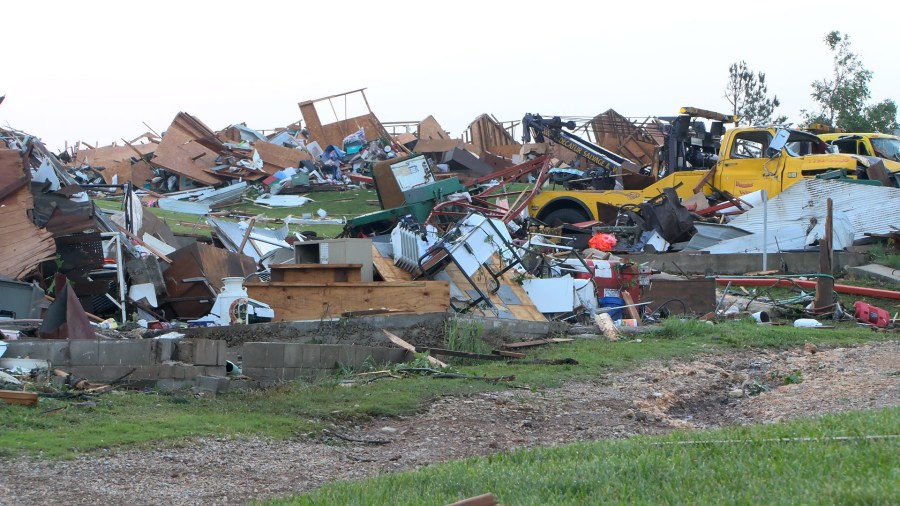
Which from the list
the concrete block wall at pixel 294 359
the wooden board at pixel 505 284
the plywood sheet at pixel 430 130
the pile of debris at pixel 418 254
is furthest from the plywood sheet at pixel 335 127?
the concrete block wall at pixel 294 359

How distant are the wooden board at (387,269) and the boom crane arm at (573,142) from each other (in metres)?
10.8

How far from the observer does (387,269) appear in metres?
13.8

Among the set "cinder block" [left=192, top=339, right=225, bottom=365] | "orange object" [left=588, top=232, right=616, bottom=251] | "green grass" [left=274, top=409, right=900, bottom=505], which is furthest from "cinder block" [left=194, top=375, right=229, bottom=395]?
"orange object" [left=588, top=232, right=616, bottom=251]

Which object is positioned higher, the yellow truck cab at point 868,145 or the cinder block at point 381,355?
the yellow truck cab at point 868,145

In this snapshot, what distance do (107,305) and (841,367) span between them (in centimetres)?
916

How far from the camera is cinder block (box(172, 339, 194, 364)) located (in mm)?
10016

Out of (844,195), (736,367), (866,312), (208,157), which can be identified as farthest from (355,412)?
(208,157)

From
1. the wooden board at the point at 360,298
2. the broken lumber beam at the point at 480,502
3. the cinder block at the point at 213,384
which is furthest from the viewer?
the wooden board at the point at 360,298

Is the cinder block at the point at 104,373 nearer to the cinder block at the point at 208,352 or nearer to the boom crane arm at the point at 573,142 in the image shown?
the cinder block at the point at 208,352

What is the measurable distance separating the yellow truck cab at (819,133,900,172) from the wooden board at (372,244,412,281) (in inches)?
510

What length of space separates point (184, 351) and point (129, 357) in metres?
0.51

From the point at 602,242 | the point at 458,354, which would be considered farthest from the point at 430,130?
the point at 458,354

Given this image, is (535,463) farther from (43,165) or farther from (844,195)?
(844,195)

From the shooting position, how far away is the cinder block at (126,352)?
32.4 feet
